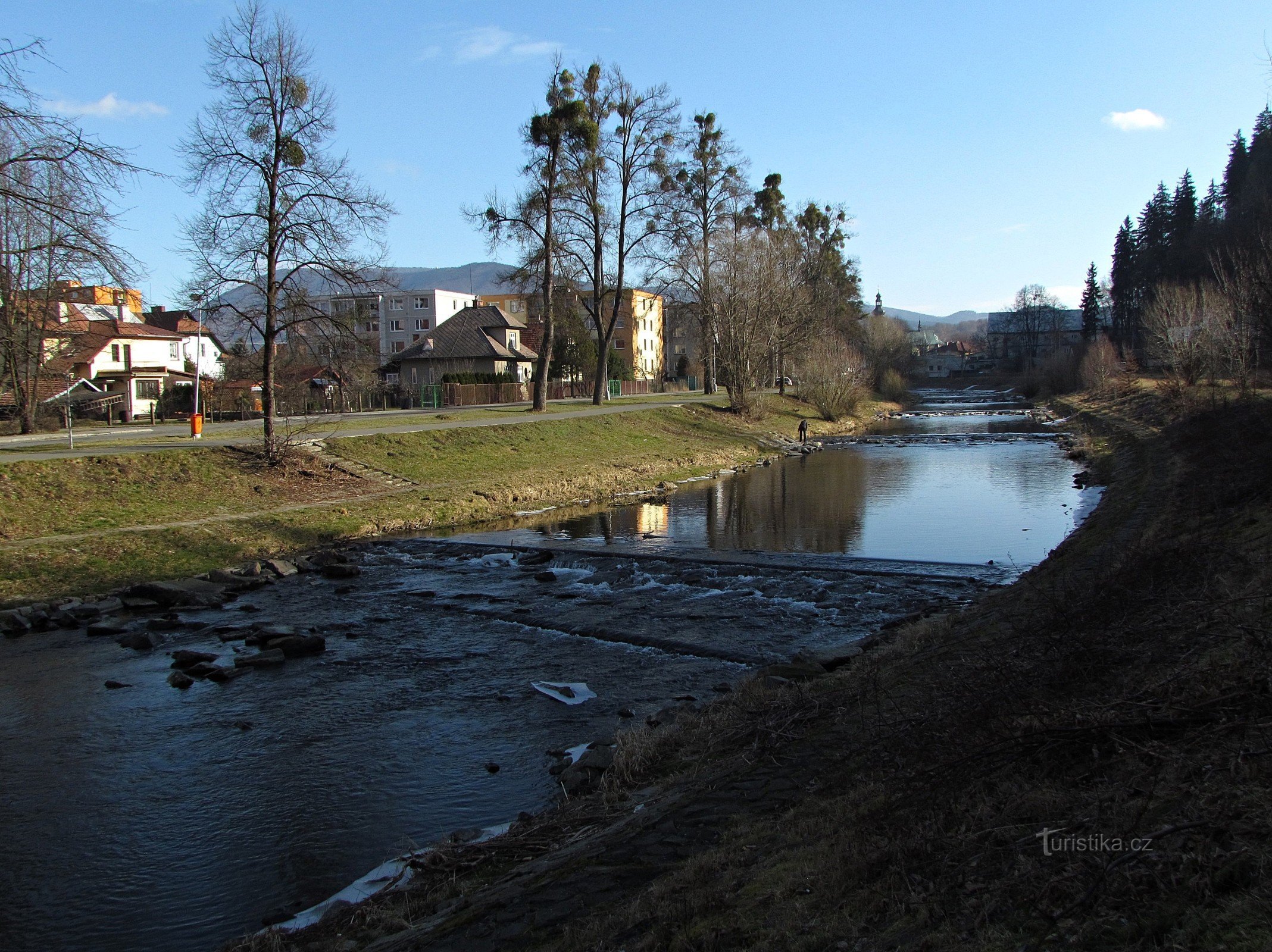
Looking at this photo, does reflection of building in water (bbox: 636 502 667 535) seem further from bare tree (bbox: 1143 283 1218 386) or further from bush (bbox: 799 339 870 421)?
bush (bbox: 799 339 870 421)

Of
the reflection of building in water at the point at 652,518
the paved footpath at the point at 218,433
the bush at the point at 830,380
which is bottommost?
the reflection of building in water at the point at 652,518

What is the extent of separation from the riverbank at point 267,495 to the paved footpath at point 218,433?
945 millimetres

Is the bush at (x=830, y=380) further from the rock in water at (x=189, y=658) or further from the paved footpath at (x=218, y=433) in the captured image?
the rock in water at (x=189, y=658)

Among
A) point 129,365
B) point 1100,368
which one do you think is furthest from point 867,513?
point 129,365

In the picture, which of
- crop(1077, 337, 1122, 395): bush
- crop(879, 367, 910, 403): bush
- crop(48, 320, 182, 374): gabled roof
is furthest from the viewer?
crop(879, 367, 910, 403): bush

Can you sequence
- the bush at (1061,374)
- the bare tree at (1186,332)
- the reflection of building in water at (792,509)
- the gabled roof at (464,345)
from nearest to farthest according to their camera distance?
the reflection of building in water at (792,509) < the bare tree at (1186,332) < the gabled roof at (464,345) < the bush at (1061,374)

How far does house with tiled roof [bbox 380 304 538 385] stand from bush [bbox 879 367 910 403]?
114 feet

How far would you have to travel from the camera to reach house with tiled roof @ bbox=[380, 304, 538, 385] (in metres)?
79.2

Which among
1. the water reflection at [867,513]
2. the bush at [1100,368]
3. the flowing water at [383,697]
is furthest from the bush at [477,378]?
the flowing water at [383,697]

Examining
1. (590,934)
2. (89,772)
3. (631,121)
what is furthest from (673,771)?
(631,121)

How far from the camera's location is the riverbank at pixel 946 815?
12.5 ft

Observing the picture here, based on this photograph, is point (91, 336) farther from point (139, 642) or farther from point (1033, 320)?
point (1033, 320)

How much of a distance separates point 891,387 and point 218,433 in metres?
70.5

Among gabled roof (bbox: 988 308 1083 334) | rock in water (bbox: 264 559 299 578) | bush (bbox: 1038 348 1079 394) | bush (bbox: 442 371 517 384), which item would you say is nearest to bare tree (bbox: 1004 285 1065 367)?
gabled roof (bbox: 988 308 1083 334)
